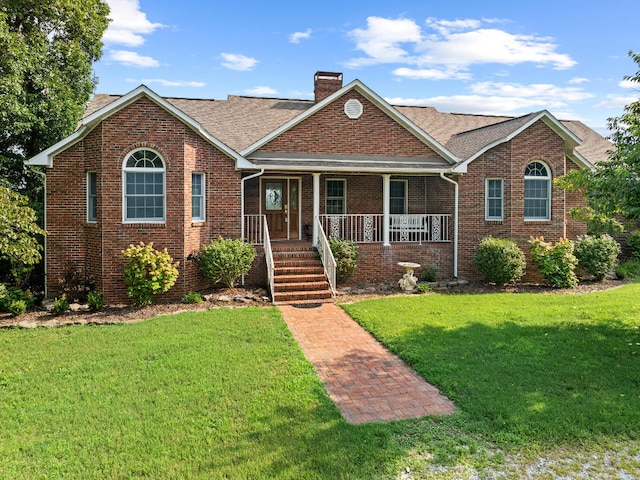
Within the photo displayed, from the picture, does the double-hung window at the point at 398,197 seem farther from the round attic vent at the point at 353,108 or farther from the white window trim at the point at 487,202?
the round attic vent at the point at 353,108

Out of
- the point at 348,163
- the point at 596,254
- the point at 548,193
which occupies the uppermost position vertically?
the point at 348,163

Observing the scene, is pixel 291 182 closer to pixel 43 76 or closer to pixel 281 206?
pixel 281 206

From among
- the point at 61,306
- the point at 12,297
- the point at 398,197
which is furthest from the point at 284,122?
the point at 12,297

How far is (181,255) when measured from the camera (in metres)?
12.3

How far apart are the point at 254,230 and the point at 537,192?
9.81 m

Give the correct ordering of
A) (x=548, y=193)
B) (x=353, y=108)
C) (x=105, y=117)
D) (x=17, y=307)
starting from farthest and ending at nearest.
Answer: (x=548, y=193) → (x=353, y=108) → (x=105, y=117) → (x=17, y=307)

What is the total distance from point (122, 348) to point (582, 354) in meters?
8.07

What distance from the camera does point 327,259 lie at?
13570 millimetres

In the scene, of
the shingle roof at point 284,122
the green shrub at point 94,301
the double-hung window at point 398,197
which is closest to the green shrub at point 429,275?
the double-hung window at point 398,197

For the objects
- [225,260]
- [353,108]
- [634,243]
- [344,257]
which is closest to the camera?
[225,260]

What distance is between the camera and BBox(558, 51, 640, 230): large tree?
25.2ft

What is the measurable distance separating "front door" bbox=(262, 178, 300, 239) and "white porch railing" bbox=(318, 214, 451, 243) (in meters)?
1.28

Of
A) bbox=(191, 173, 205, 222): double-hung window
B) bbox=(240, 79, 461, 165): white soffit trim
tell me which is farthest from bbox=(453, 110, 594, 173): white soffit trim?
bbox=(191, 173, 205, 222): double-hung window

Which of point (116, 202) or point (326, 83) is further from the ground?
point (326, 83)
